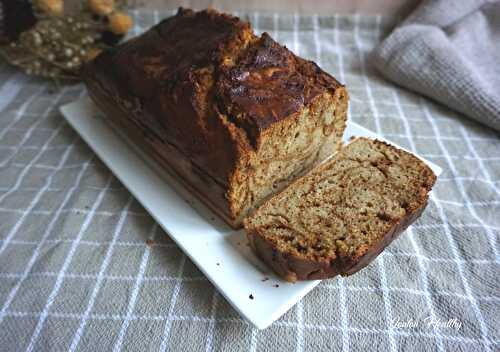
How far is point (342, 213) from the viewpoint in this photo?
182 centimetres

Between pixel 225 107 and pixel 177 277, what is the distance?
766 mm

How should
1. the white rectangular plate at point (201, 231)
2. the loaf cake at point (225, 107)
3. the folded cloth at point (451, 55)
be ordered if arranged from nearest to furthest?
the white rectangular plate at point (201, 231) < the loaf cake at point (225, 107) < the folded cloth at point (451, 55)

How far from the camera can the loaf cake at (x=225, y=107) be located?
1.82 meters

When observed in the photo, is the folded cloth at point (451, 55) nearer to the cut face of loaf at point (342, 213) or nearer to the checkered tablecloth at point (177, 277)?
the checkered tablecloth at point (177, 277)

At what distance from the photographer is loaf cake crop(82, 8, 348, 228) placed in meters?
1.82

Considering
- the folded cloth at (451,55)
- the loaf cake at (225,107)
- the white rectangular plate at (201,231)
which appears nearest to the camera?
the white rectangular plate at (201,231)

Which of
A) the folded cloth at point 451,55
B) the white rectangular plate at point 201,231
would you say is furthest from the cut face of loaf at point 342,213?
the folded cloth at point 451,55

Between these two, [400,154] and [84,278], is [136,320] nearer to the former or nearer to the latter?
[84,278]

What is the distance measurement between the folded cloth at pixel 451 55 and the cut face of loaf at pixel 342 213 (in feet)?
3.27

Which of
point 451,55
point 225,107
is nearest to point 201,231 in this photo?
point 225,107

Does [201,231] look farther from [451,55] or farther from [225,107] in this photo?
[451,55]

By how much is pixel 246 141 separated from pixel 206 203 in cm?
43

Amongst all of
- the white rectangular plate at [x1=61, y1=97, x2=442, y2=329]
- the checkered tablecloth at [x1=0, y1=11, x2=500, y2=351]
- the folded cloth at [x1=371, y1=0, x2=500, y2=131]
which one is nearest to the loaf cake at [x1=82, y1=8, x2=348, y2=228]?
A: the white rectangular plate at [x1=61, y1=97, x2=442, y2=329]

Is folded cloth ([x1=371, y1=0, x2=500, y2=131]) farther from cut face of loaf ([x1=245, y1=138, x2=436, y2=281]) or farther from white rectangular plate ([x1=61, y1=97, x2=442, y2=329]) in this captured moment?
cut face of loaf ([x1=245, y1=138, x2=436, y2=281])
